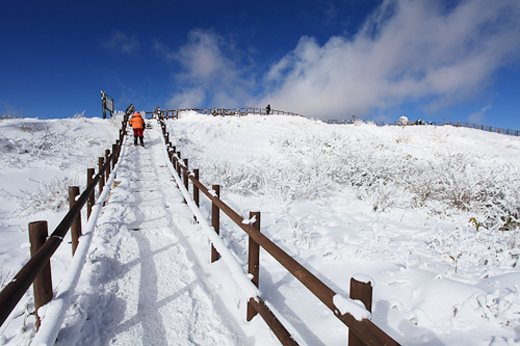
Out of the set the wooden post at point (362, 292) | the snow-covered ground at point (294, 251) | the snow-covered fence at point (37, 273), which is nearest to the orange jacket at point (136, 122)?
the snow-covered ground at point (294, 251)

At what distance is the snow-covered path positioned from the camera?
6.36ft

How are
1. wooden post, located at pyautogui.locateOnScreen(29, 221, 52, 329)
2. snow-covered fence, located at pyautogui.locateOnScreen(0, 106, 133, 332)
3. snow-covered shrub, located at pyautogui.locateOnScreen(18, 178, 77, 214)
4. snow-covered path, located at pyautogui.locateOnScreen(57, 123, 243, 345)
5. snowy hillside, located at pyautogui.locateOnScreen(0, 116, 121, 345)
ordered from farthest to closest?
snow-covered shrub, located at pyautogui.locateOnScreen(18, 178, 77, 214) → snowy hillside, located at pyautogui.locateOnScreen(0, 116, 121, 345) → snow-covered path, located at pyautogui.locateOnScreen(57, 123, 243, 345) → wooden post, located at pyautogui.locateOnScreen(29, 221, 52, 329) → snow-covered fence, located at pyautogui.locateOnScreen(0, 106, 133, 332)

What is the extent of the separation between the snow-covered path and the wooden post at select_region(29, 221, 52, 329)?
0.90 ft

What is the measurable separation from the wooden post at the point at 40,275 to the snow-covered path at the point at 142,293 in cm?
27

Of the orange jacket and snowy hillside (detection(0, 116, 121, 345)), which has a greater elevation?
the orange jacket

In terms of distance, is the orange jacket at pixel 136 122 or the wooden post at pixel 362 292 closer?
the wooden post at pixel 362 292

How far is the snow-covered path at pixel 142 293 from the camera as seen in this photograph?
6.36 ft

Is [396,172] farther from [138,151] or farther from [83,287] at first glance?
[138,151]

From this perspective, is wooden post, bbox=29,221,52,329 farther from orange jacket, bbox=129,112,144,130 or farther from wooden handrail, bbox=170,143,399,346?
orange jacket, bbox=129,112,144,130

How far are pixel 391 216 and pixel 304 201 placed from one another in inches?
82.6

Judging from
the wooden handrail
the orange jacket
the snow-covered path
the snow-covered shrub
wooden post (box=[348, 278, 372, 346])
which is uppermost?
the orange jacket

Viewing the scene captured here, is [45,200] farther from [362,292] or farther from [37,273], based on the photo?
[362,292]

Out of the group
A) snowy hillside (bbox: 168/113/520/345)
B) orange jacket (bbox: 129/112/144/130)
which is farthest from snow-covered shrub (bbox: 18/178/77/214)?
orange jacket (bbox: 129/112/144/130)

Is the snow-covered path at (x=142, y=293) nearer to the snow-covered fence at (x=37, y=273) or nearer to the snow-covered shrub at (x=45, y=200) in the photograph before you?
the snow-covered fence at (x=37, y=273)
